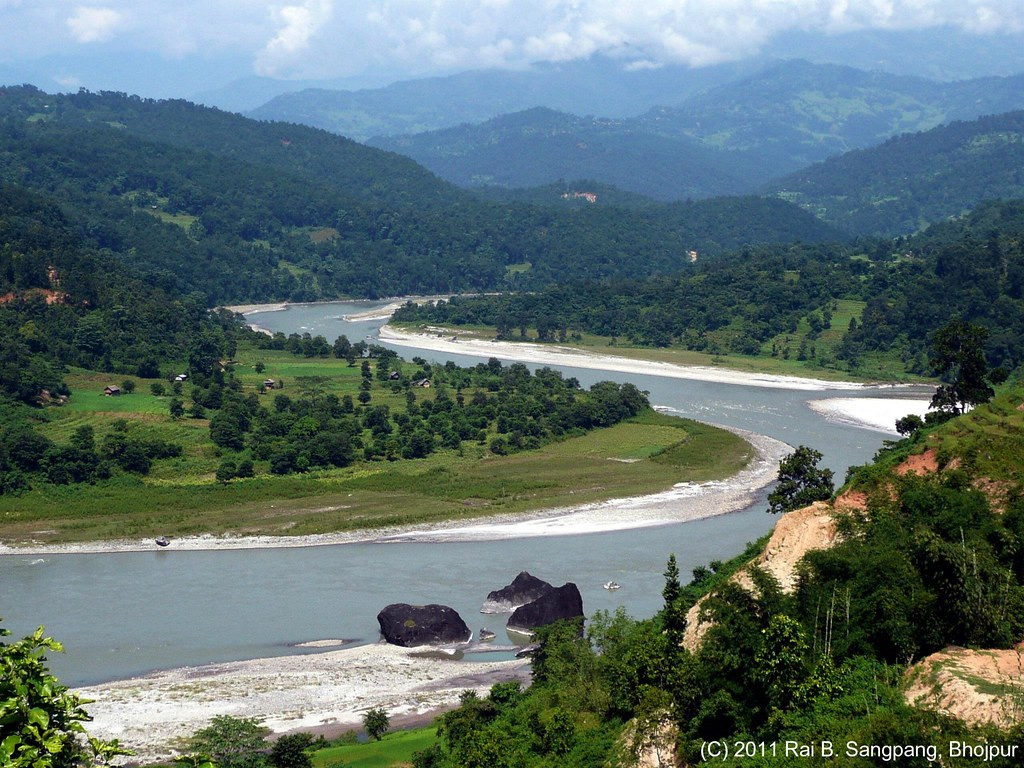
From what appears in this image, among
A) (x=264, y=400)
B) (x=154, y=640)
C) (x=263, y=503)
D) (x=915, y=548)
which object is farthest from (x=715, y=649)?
(x=264, y=400)

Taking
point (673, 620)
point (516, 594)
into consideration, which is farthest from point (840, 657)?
point (516, 594)

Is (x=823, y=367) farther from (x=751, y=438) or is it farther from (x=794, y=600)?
(x=794, y=600)

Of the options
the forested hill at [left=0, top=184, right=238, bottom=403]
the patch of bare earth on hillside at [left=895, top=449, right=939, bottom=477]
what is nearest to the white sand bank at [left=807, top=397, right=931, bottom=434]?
the forested hill at [left=0, top=184, right=238, bottom=403]

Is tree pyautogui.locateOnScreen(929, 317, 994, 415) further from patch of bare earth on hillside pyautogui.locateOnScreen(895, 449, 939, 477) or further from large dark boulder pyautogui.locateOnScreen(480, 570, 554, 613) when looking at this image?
patch of bare earth on hillside pyautogui.locateOnScreen(895, 449, 939, 477)

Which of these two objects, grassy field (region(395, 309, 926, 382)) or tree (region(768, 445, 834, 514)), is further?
grassy field (region(395, 309, 926, 382))

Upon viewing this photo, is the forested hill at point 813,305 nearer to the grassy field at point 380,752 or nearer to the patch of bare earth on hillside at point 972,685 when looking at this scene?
the grassy field at point 380,752

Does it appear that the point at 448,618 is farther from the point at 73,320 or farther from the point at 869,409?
the point at 73,320
